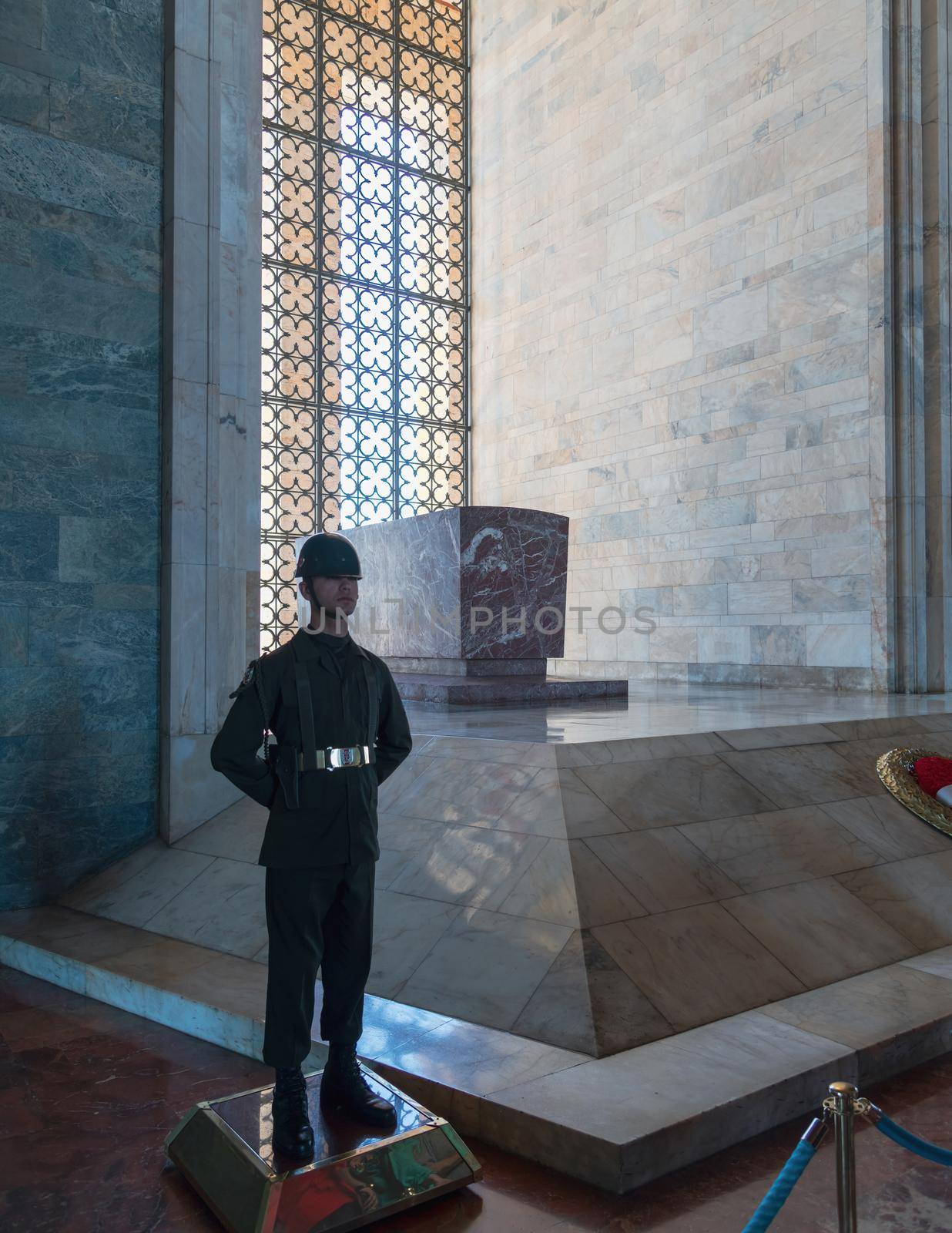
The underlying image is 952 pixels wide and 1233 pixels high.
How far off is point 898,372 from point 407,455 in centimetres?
673

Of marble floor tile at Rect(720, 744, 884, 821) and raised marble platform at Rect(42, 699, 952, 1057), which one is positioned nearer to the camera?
raised marble platform at Rect(42, 699, 952, 1057)

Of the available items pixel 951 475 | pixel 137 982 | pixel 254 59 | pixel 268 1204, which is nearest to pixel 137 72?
pixel 254 59

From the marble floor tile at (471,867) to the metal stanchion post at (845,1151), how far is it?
2.00 meters

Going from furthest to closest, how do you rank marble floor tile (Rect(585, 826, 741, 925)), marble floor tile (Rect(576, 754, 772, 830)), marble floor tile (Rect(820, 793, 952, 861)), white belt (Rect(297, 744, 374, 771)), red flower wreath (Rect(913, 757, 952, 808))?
red flower wreath (Rect(913, 757, 952, 808)) < marble floor tile (Rect(820, 793, 952, 861)) < marble floor tile (Rect(576, 754, 772, 830)) < marble floor tile (Rect(585, 826, 741, 925)) < white belt (Rect(297, 744, 374, 771))

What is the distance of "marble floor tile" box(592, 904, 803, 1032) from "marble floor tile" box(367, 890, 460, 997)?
2.19 ft

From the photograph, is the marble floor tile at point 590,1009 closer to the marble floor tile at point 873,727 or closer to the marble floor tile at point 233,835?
the marble floor tile at point 233,835

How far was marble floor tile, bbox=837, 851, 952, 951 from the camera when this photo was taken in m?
4.36

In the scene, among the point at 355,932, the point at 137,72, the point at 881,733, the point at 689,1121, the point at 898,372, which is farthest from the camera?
the point at 898,372

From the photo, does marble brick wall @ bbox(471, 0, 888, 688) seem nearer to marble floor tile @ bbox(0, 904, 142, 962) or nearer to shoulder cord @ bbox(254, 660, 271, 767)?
marble floor tile @ bbox(0, 904, 142, 962)

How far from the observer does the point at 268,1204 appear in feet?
7.93

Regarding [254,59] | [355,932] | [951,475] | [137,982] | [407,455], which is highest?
[254,59]

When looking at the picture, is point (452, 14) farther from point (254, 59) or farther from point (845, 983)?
point (845, 983)

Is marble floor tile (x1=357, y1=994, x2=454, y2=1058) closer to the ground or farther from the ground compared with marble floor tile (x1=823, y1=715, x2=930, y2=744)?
closer to the ground

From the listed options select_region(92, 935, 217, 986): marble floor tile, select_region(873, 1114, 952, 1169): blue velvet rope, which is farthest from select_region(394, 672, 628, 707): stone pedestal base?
select_region(873, 1114, 952, 1169): blue velvet rope
